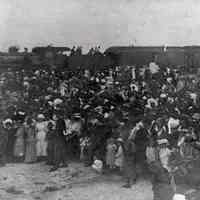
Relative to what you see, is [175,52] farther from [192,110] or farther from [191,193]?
[191,193]

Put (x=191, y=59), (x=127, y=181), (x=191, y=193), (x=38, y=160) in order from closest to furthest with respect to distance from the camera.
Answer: (x=191, y=193) → (x=127, y=181) → (x=38, y=160) → (x=191, y=59)

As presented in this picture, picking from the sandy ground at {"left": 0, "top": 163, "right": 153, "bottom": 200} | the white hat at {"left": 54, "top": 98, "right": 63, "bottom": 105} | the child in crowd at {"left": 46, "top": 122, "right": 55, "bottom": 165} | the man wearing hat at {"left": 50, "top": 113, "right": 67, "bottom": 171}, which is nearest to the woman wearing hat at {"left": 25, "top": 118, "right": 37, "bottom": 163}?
the sandy ground at {"left": 0, "top": 163, "right": 153, "bottom": 200}

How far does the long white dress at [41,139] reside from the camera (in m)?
12.9

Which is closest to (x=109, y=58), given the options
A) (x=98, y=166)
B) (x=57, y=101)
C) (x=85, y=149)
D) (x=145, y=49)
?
(x=145, y=49)

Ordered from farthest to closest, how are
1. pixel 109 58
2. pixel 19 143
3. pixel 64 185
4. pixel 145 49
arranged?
pixel 145 49 → pixel 109 58 → pixel 19 143 → pixel 64 185

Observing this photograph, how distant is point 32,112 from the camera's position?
14.7m

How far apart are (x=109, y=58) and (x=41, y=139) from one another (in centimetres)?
1502

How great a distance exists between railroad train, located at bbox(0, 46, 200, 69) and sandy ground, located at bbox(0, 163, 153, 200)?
14.9 m

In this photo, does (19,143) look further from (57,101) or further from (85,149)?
(57,101)

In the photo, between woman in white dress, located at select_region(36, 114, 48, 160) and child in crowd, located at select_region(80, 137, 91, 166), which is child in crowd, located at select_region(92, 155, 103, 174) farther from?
woman in white dress, located at select_region(36, 114, 48, 160)

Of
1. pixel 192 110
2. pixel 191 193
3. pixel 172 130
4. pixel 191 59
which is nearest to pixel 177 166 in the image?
pixel 191 193

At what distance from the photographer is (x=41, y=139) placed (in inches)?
510

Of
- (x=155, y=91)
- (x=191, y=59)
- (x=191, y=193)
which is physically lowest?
(x=191, y=193)

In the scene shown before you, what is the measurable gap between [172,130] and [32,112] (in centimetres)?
454
